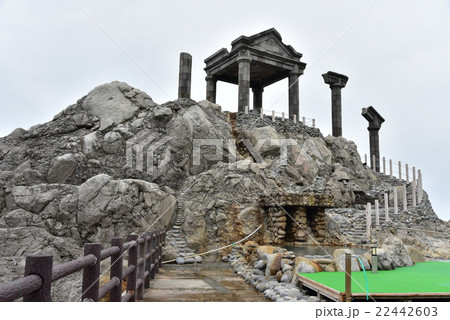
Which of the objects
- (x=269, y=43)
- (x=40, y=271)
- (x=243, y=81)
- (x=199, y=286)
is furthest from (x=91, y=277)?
(x=269, y=43)

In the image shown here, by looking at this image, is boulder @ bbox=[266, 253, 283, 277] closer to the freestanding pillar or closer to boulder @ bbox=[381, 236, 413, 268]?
boulder @ bbox=[381, 236, 413, 268]

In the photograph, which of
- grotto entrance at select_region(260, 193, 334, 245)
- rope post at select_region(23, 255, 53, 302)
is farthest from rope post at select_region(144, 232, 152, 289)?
grotto entrance at select_region(260, 193, 334, 245)

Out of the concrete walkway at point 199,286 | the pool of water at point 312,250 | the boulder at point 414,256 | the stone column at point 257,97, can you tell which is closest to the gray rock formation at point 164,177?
the concrete walkway at point 199,286

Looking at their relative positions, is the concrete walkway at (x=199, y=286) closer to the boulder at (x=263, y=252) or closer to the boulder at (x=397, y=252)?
the boulder at (x=263, y=252)

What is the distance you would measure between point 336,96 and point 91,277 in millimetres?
31844

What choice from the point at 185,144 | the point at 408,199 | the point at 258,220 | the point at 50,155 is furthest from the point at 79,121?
the point at 408,199

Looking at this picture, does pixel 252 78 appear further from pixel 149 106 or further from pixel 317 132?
pixel 149 106

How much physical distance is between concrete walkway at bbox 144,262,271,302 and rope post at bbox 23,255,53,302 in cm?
431

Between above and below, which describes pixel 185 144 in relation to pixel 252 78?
below

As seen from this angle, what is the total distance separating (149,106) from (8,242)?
11.2m

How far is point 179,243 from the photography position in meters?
13.4

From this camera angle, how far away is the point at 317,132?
29.2 meters

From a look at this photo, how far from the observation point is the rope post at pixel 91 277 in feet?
10.4

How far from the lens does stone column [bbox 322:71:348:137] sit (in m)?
32.0
